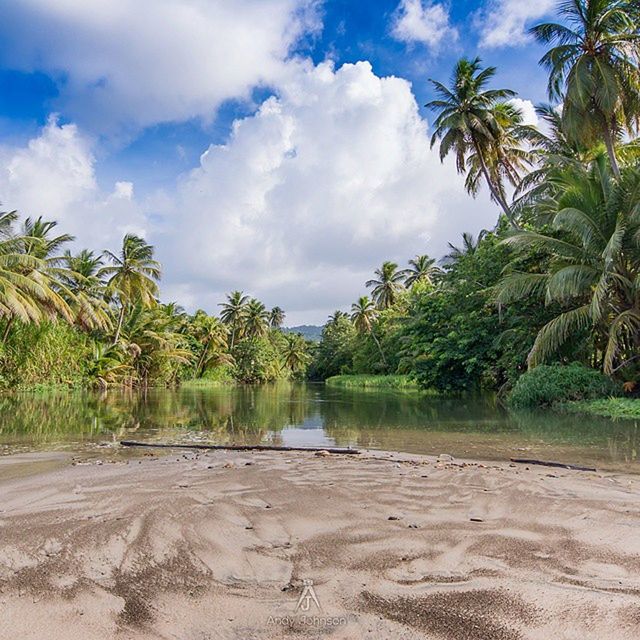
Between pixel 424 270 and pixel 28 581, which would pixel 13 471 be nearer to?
pixel 28 581

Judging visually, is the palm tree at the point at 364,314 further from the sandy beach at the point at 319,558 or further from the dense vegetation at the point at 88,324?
the sandy beach at the point at 319,558

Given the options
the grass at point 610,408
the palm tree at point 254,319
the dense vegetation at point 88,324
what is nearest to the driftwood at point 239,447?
the grass at point 610,408

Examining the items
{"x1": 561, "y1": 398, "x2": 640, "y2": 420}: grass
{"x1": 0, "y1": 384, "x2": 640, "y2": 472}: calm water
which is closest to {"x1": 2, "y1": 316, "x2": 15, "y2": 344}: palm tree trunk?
{"x1": 0, "y1": 384, "x2": 640, "y2": 472}: calm water

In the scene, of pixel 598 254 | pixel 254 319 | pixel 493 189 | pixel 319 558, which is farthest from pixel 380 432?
pixel 254 319

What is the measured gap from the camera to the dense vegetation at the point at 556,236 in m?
14.2

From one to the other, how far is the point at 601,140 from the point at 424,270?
109ft

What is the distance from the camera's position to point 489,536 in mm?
3320

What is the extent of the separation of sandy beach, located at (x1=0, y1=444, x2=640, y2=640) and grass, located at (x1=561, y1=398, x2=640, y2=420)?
8050 millimetres

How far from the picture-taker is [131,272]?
3569cm

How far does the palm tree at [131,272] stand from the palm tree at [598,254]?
28.0 metres

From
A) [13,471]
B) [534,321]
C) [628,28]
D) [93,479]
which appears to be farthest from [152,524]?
[628,28]

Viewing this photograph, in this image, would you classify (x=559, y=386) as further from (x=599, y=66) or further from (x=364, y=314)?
(x=364, y=314)

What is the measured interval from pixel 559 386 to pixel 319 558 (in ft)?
47.1

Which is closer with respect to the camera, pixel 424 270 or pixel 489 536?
pixel 489 536
